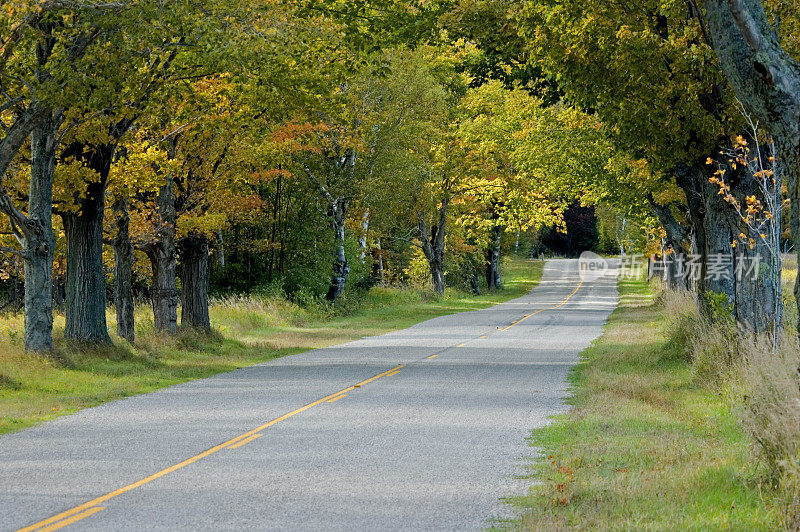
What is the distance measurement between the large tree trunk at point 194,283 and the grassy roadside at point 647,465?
12487 millimetres

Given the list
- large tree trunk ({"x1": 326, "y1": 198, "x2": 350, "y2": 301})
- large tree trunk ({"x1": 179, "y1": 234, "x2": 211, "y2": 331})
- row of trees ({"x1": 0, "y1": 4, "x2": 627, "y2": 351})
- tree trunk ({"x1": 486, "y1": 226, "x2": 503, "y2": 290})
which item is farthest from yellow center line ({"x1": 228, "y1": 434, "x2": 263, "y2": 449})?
tree trunk ({"x1": 486, "y1": 226, "x2": 503, "y2": 290})

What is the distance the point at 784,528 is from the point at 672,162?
1293 cm

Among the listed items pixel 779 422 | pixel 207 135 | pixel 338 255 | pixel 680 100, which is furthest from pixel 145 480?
pixel 338 255

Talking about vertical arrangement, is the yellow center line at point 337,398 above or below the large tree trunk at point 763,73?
below

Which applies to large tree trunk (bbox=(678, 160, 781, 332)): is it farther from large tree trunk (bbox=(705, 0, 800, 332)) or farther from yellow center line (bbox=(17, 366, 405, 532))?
large tree trunk (bbox=(705, 0, 800, 332))

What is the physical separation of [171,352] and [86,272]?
310 cm

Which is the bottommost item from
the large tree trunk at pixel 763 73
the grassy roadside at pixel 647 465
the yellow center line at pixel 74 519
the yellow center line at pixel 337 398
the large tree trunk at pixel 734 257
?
the yellow center line at pixel 337 398

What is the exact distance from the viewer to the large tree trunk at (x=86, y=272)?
2016cm

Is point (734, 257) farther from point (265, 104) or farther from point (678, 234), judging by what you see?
point (678, 234)

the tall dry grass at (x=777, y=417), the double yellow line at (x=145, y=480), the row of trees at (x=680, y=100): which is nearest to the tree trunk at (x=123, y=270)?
the double yellow line at (x=145, y=480)

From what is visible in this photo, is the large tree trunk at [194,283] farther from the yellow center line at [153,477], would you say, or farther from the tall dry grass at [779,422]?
the tall dry grass at [779,422]

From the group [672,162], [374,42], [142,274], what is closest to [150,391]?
[374,42]

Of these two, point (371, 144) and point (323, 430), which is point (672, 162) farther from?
point (371, 144)

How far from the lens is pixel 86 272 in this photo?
66.6 feet
